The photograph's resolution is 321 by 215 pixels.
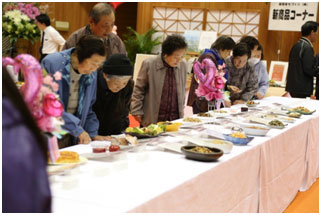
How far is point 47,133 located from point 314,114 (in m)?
2.94

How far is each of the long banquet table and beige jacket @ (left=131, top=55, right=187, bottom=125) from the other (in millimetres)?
602

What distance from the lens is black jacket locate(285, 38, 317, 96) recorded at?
5.30 m

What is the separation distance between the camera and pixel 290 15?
8.04 metres

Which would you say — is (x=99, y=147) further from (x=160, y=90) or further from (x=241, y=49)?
(x=241, y=49)

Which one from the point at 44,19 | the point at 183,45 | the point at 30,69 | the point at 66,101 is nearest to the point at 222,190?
the point at 66,101

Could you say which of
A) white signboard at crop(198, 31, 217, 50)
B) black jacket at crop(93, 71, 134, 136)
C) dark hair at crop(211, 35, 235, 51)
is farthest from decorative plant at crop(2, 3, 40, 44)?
black jacket at crop(93, 71, 134, 136)

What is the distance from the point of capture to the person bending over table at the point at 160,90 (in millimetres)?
3207

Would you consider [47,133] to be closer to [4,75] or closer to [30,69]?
[30,69]

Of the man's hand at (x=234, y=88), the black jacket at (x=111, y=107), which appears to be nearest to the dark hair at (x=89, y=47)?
the black jacket at (x=111, y=107)

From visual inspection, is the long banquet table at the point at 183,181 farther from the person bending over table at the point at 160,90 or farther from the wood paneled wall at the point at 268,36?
the wood paneled wall at the point at 268,36

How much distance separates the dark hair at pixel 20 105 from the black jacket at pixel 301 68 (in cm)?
506

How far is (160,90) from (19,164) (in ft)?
8.62

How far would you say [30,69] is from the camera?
1.23 metres

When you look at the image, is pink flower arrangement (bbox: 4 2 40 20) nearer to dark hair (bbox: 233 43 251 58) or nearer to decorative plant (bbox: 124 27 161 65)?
decorative plant (bbox: 124 27 161 65)
